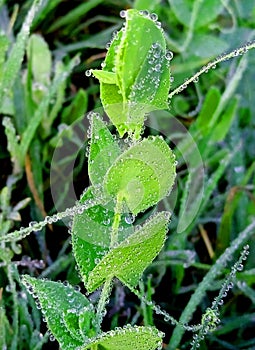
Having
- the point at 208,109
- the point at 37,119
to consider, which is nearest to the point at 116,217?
the point at 37,119

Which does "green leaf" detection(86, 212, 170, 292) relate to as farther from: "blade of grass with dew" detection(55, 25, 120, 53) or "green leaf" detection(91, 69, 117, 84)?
"blade of grass with dew" detection(55, 25, 120, 53)

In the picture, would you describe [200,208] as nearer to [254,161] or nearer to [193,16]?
[254,161]

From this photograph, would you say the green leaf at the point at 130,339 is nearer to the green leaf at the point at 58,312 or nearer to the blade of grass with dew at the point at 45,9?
the green leaf at the point at 58,312

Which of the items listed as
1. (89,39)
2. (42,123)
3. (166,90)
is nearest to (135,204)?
(166,90)

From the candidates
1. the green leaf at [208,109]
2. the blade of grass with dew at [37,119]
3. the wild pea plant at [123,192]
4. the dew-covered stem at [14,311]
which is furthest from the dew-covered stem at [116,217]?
the green leaf at [208,109]

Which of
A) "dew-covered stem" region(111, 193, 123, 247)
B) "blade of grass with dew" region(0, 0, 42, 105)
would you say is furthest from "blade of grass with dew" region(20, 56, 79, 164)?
"dew-covered stem" region(111, 193, 123, 247)

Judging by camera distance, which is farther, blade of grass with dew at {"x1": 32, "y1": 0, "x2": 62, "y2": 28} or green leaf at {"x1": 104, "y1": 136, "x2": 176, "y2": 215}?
blade of grass with dew at {"x1": 32, "y1": 0, "x2": 62, "y2": 28}
